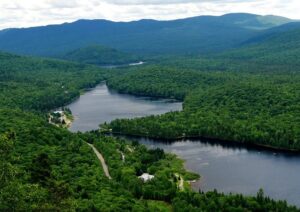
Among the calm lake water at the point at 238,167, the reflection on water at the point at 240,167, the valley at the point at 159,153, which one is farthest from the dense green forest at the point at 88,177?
the calm lake water at the point at 238,167

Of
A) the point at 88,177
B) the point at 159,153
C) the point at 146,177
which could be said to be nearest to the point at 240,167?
the point at 159,153

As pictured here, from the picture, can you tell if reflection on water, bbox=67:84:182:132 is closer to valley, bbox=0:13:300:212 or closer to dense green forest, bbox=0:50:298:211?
valley, bbox=0:13:300:212

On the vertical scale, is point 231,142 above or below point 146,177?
above

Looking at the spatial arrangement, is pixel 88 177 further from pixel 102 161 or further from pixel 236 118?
pixel 236 118

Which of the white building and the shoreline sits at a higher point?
the shoreline

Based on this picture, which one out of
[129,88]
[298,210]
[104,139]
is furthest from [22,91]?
[298,210]

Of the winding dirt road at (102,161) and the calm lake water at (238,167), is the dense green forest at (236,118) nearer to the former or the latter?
the calm lake water at (238,167)

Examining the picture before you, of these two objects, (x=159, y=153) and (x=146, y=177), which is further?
(x=159, y=153)

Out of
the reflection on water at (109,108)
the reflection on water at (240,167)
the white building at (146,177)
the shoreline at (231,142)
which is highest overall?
the reflection on water at (109,108)

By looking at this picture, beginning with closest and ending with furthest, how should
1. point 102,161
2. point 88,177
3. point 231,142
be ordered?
point 88,177 → point 102,161 → point 231,142

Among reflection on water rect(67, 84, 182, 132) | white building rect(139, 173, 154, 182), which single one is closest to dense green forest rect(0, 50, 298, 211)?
white building rect(139, 173, 154, 182)

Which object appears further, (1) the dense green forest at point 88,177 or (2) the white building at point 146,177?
(2) the white building at point 146,177
